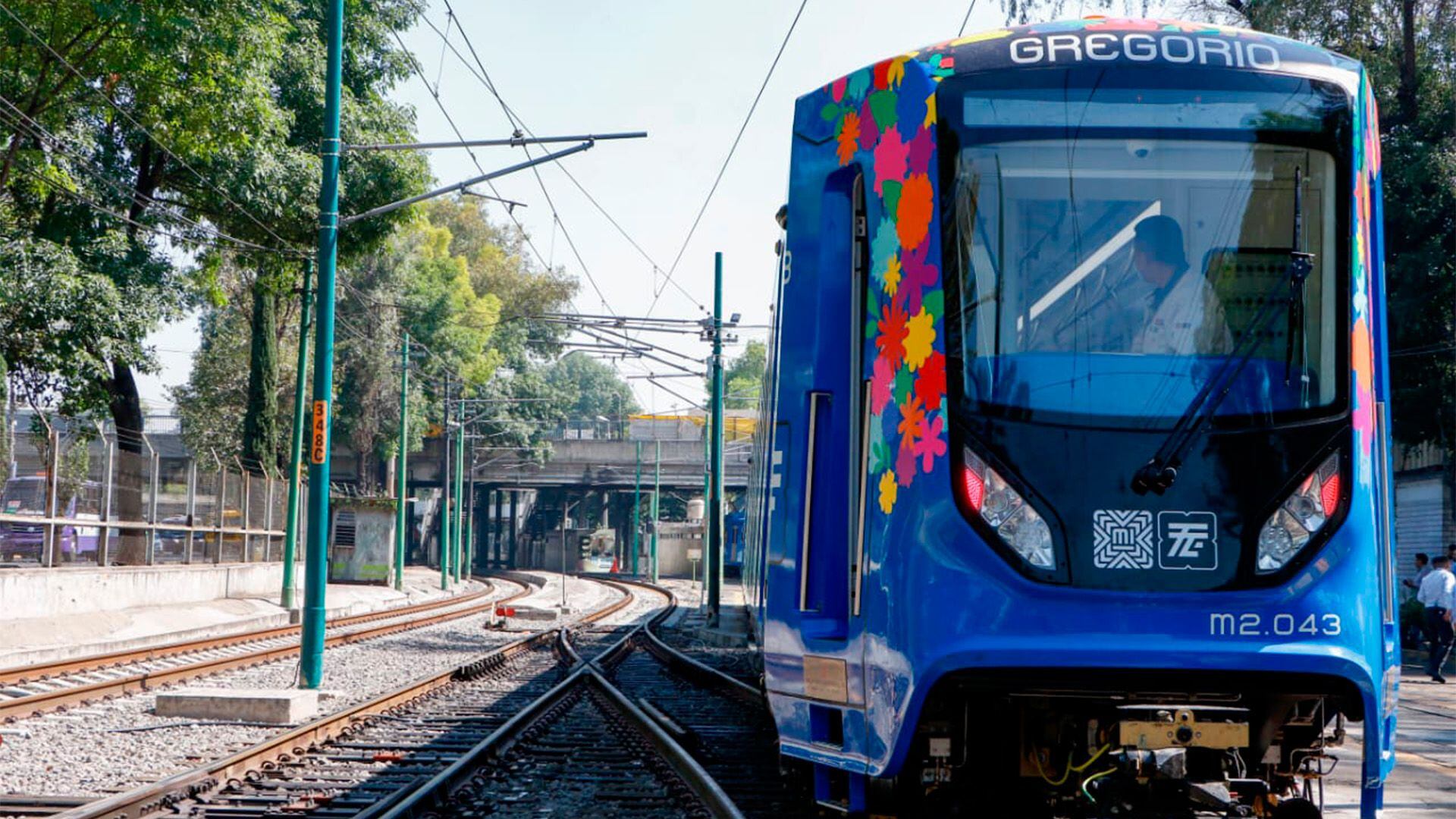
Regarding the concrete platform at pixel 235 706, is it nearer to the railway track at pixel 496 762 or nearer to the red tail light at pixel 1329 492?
the railway track at pixel 496 762

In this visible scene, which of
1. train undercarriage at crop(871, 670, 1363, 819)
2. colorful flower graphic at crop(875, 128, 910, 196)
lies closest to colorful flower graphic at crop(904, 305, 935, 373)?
colorful flower graphic at crop(875, 128, 910, 196)

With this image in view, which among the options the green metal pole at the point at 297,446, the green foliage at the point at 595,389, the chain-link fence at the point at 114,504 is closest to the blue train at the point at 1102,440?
the chain-link fence at the point at 114,504

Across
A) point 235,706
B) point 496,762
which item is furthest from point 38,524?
point 496,762

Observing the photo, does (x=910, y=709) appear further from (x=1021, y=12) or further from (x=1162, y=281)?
(x=1021, y=12)

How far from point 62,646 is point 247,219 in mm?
14974

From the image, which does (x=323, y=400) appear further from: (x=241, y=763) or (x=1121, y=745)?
(x=1121, y=745)

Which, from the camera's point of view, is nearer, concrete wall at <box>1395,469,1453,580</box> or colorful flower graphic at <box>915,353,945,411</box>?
colorful flower graphic at <box>915,353,945,411</box>

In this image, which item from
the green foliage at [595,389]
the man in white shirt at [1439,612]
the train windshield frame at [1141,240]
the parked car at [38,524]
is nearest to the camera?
the train windshield frame at [1141,240]

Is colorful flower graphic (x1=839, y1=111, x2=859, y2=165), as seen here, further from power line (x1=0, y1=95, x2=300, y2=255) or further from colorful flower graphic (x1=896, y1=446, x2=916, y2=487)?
power line (x1=0, y1=95, x2=300, y2=255)

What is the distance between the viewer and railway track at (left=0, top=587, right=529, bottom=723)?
42.0 feet

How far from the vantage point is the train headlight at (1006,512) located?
5156 mm

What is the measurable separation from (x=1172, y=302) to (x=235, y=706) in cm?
960

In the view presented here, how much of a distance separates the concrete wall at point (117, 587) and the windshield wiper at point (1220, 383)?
1860 cm

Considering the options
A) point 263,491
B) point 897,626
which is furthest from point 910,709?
point 263,491
